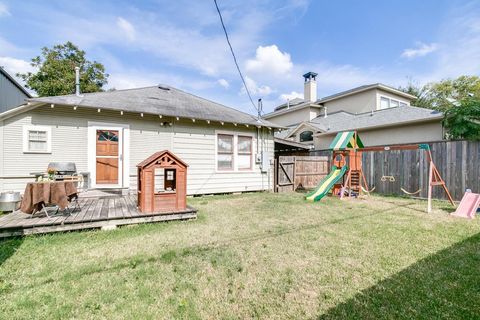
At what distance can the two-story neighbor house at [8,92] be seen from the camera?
874cm

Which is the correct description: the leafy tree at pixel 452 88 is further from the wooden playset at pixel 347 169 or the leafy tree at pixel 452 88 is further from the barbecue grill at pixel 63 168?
the barbecue grill at pixel 63 168

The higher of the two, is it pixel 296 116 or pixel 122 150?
pixel 296 116

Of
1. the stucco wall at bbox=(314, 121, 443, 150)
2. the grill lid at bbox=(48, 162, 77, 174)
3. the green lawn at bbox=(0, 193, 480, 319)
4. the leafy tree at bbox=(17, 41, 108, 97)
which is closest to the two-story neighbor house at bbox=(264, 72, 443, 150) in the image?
the stucco wall at bbox=(314, 121, 443, 150)

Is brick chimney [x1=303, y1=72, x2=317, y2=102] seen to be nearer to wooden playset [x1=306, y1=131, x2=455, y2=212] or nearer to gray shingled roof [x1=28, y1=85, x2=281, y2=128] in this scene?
gray shingled roof [x1=28, y1=85, x2=281, y2=128]

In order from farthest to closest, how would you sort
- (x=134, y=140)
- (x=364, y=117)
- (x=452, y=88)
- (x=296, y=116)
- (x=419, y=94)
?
(x=419, y=94) < (x=452, y=88) < (x=296, y=116) < (x=364, y=117) < (x=134, y=140)

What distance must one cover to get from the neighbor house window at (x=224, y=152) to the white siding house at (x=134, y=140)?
0.19 ft

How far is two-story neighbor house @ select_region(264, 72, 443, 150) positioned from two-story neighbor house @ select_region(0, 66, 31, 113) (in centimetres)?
1258

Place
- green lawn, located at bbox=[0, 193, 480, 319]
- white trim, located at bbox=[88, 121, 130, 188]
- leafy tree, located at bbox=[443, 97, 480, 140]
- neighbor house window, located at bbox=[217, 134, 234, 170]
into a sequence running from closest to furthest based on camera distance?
green lawn, located at bbox=[0, 193, 480, 319] → white trim, located at bbox=[88, 121, 130, 188] → leafy tree, located at bbox=[443, 97, 480, 140] → neighbor house window, located at bbox=[217, 134, 234, 170]

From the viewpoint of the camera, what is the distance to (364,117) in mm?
13547

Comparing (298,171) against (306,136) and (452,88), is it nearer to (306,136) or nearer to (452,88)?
(306,136)

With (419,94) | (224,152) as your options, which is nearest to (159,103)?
(224,152)

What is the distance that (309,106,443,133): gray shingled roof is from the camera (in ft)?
33.9

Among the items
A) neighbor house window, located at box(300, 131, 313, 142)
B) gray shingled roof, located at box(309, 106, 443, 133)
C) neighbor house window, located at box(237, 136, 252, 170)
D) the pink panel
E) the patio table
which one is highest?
gray shingled roof, located at box(309, 106, 443, 133)

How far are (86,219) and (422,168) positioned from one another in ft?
32.8
